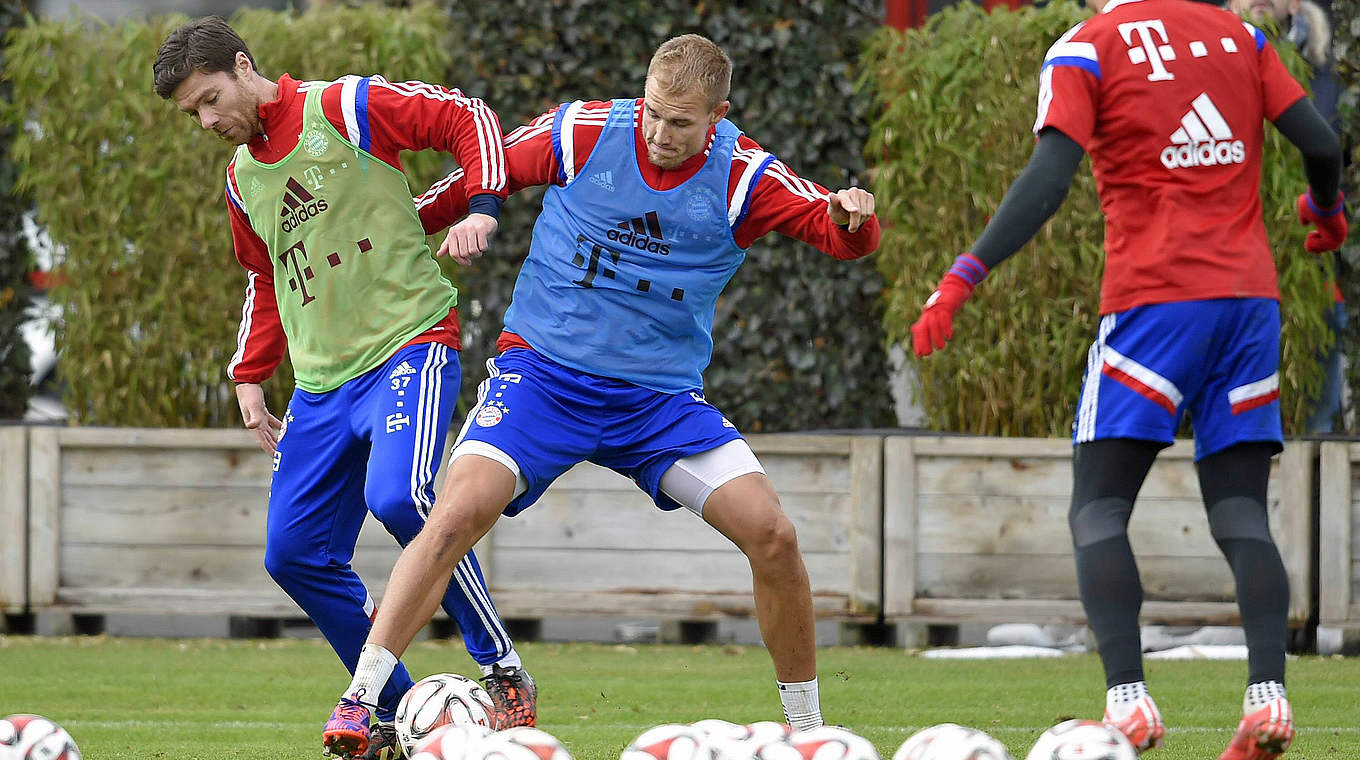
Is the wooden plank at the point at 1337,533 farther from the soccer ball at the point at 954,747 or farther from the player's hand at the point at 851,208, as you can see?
the soccer ball at the point at 954,747

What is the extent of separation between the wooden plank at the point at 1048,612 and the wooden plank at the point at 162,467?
3.45 meters

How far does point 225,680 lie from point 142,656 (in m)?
1.05

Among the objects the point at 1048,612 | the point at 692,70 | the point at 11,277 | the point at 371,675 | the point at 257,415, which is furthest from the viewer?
the point at 11,277

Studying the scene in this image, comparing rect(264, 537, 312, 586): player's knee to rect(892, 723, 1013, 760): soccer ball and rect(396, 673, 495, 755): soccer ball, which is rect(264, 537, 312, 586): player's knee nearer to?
rect(396, 673, 495, 755): soccer ball

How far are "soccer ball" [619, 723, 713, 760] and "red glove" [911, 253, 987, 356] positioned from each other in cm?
105

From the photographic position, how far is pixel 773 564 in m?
5.16

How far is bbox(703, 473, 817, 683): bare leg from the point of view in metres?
5.13

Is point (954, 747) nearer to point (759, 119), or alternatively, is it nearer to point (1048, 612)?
point (1048, 612)

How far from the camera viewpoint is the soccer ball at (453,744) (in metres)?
4.19

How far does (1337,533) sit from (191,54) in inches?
222

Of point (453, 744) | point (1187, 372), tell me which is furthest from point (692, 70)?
point (453, 744)

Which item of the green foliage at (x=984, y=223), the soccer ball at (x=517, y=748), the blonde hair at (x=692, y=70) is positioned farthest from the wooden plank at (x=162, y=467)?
the soccer ball at (x=517, y=748)

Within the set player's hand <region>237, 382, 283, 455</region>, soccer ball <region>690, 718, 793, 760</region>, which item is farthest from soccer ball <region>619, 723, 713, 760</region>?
player's hand <region>237, 382, 283, 455</region>

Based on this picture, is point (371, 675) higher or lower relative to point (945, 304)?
lower
